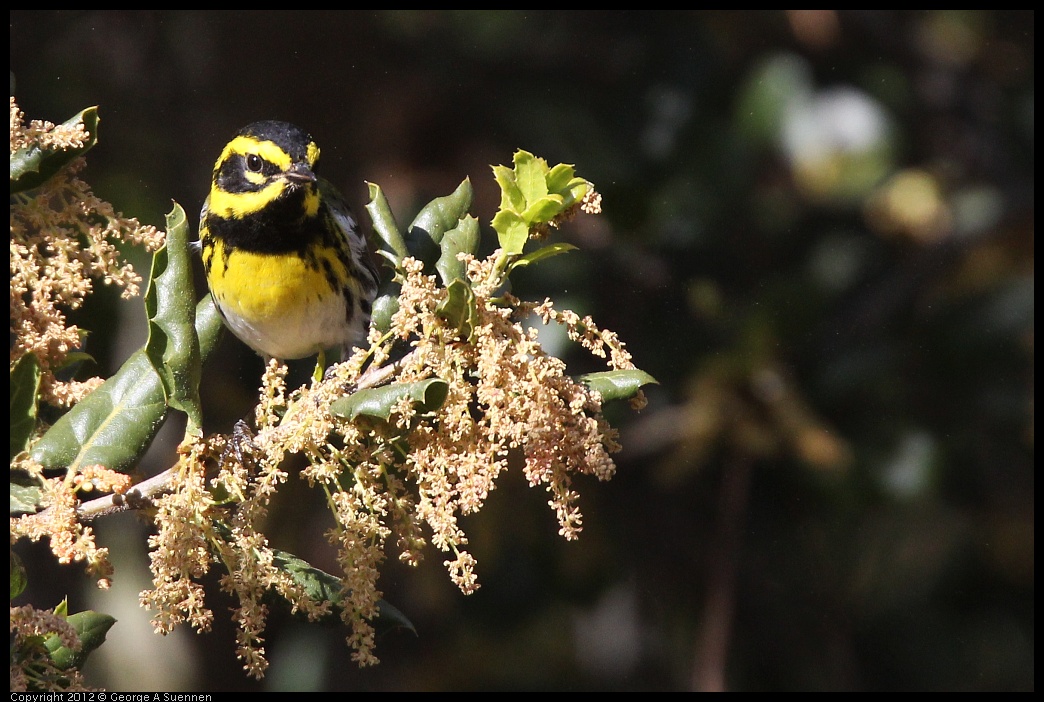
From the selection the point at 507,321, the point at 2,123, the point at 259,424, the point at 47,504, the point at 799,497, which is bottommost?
the point at 47,504

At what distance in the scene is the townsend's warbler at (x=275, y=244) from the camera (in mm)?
2420

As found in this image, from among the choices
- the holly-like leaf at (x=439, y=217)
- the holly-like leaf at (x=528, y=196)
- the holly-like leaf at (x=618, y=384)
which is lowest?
the holly-like leaf at (x=618, y=384)

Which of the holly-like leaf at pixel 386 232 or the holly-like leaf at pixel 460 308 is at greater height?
the holly-like leaf at pixel 386 232

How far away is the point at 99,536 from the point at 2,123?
104 inches

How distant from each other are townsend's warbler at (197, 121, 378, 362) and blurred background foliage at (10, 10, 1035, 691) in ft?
4.00

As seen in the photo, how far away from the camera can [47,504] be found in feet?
5.49

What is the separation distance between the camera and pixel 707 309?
3.78m

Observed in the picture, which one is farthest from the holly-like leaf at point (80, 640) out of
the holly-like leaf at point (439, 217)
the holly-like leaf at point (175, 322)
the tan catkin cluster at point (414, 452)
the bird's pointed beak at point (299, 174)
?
the bird's pointed beak at point (299, 174)

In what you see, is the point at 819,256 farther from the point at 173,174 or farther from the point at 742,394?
the point at 173,174

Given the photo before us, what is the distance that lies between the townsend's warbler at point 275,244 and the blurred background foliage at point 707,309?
1.22 meters

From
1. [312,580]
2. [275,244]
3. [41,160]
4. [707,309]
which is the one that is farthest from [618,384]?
[707,309]

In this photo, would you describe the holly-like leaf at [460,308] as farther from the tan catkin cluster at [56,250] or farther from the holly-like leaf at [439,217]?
the tan catkin cluster at [56,250]

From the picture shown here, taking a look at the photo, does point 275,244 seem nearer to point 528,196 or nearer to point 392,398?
point 528,196

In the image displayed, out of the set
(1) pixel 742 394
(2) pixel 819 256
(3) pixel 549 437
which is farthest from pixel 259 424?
(2) pixel 819 256
